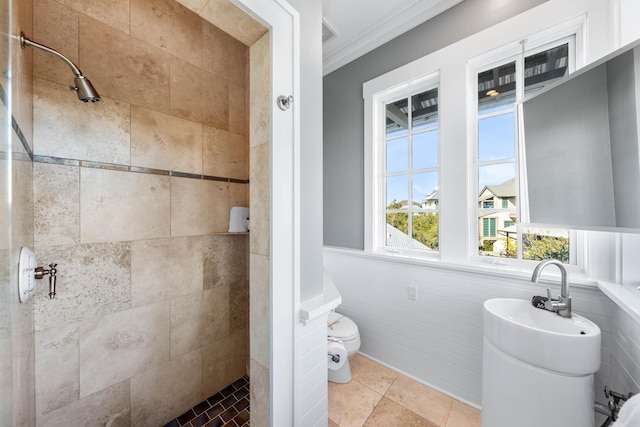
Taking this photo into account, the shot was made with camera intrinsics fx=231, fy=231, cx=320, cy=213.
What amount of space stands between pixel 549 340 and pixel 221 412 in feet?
5.79

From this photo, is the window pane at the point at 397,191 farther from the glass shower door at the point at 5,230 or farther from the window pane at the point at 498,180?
the glass shower door at the point at 5,230

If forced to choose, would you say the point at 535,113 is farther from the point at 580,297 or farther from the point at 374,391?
the point at 374,391

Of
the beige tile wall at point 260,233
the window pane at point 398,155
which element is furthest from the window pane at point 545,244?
the beige tile wall at point 260,233

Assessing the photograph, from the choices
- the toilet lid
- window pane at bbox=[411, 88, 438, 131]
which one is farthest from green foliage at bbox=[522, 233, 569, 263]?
the toilet lid

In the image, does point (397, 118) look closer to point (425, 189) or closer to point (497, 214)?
point (425, 189)

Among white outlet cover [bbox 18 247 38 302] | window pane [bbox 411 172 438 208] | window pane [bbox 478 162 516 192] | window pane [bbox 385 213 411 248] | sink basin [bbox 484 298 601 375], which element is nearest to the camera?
white outlet cover [bbox 18 247 38 302]

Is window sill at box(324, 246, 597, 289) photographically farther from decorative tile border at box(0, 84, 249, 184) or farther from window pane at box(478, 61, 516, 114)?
decorative tile border at box(0, 84, 249, 184)

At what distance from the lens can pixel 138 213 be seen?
4.16 feet

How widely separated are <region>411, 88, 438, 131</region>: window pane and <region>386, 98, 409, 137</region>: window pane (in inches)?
2.6

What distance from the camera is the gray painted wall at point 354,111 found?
160 cm

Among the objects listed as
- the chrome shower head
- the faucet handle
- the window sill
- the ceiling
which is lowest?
the faucet handle

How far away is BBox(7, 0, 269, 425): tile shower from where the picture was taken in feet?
3.39

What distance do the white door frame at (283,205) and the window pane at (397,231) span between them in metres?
1.21

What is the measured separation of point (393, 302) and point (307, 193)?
1271 millimetres
